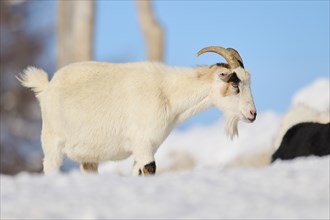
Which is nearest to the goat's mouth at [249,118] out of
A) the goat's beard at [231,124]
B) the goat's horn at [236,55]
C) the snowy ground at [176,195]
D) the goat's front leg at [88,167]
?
the goat's beard at [231,124]

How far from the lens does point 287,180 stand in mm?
4129

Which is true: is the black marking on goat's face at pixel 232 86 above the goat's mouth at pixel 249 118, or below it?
above

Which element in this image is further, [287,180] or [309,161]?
[309,161]

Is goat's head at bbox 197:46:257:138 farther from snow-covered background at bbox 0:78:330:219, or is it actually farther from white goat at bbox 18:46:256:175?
snow-covered background at bbox 0:78:330:219

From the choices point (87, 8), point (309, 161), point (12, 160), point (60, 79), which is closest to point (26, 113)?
point (12, 160)

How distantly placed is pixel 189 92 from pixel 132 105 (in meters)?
0.52

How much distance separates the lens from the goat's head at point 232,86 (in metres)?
6.49

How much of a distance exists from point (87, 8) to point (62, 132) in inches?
266

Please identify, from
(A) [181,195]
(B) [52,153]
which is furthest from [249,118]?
(A) [181,195]

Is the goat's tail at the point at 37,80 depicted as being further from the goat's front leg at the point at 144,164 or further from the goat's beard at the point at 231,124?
the goat's beard at the point at 231,124

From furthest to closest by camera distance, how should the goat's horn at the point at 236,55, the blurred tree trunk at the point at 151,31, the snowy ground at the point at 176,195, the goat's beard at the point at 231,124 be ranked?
the blurred tree trunk at the point at 151,31
the goat's beard at the point at 231,124
the goat's horn at the point at 236,55
the snowy ground at the point at 176,195

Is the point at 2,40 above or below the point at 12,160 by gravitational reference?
above

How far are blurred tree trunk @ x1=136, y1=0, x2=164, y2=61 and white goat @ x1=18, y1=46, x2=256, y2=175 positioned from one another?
5.73 metres

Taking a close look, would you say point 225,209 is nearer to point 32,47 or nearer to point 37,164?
point 37,164
